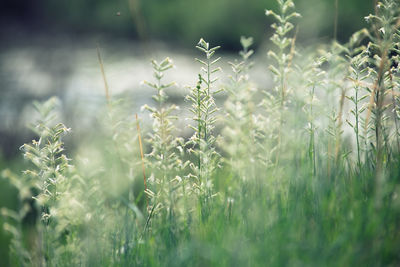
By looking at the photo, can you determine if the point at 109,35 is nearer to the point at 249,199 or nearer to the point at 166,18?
the point at 166,18

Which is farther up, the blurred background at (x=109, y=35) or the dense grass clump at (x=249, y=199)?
the blurred background at (x=109, y=35)

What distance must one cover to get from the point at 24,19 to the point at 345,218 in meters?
10.6

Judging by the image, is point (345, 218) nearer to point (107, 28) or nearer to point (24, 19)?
point (107, 28)

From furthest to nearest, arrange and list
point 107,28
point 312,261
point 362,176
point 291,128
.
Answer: point 107,28 → point 291,128 → point 362,176 → point 312,261

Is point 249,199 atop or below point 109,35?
below

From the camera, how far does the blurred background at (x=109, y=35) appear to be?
7781 mm

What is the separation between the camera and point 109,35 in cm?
1023

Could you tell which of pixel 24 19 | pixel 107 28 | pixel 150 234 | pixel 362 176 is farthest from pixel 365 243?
pixel 24 19

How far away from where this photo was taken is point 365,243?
121 cm

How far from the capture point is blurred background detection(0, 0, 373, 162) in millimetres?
7781

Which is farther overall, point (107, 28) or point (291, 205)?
point (107, 28)

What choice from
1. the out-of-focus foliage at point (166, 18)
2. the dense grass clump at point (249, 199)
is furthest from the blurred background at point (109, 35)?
the dense grass clump at point (249, 199)

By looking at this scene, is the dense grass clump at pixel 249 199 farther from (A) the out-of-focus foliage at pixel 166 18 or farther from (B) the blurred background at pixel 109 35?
(A) the out-of-focus foliage at pixel 166 18

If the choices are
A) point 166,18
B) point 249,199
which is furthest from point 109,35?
point 249,199
